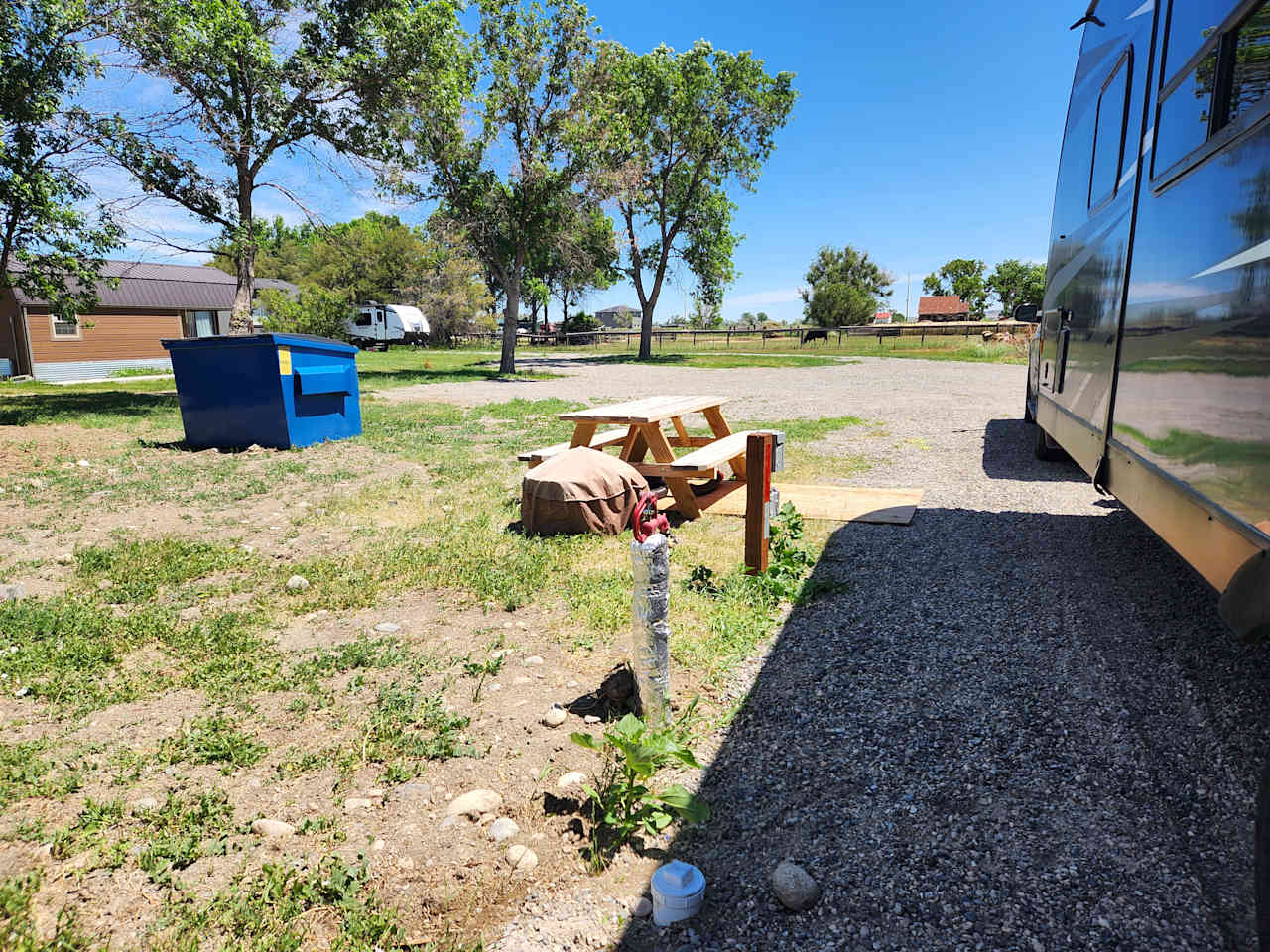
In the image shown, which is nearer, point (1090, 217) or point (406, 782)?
point (406, 782)

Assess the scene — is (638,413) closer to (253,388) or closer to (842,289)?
(253,388)

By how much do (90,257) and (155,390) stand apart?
5996mm

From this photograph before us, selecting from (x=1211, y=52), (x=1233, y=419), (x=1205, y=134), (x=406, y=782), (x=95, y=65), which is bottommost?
(x=406, y=782)

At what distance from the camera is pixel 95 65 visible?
1134cm

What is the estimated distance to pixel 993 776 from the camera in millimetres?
2393

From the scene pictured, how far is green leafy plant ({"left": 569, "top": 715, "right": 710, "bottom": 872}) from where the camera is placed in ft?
7.16

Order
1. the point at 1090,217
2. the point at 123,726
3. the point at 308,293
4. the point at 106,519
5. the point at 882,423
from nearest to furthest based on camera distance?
the point at 123,726, the point at 1090,217, the point at 106,519, the point at 882,423, the point at 308,293

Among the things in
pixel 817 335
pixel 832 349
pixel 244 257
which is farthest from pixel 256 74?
pixel 817 335

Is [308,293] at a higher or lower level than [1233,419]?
higher

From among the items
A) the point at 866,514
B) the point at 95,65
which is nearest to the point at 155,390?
the point at 95,65

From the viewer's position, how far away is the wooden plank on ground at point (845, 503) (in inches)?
225

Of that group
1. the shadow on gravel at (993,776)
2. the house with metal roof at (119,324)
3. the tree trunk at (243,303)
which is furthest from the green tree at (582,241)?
the shadow on gravel at (993,776)

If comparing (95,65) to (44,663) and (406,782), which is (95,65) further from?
(406,782)

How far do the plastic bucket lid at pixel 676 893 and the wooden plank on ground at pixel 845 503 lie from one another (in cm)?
404
